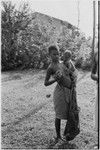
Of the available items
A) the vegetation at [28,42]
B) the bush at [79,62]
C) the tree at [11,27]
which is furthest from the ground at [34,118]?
the tree at [11,27]

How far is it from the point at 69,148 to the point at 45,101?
3.68 m

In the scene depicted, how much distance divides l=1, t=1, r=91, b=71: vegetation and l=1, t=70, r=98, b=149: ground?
5.37 m

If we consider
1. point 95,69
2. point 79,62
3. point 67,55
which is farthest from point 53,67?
point 79,62

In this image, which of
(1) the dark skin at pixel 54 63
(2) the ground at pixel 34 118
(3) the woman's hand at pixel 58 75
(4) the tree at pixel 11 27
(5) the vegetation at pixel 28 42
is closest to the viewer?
(3) the woman's hand at pixel 58 75

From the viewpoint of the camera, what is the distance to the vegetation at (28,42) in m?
16.6

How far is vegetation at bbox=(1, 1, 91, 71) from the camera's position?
1664cm

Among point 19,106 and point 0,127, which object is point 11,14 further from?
point 0,127

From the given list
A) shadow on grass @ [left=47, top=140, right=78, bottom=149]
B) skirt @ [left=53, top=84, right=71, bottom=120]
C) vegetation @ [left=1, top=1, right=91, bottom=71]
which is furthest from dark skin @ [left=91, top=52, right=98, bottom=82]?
vegetation @ [left=1, top=1, right=91, bottom=71]

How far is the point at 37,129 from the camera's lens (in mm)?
5891

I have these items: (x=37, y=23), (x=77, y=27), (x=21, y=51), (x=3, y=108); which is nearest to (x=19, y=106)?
(x=3, y=108)

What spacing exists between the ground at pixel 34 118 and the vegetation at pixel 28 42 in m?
5.37

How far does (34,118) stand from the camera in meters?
6.68

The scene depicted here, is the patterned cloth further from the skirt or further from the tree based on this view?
the tree

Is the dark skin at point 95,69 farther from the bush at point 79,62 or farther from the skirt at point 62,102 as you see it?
the bush at point 79,62
